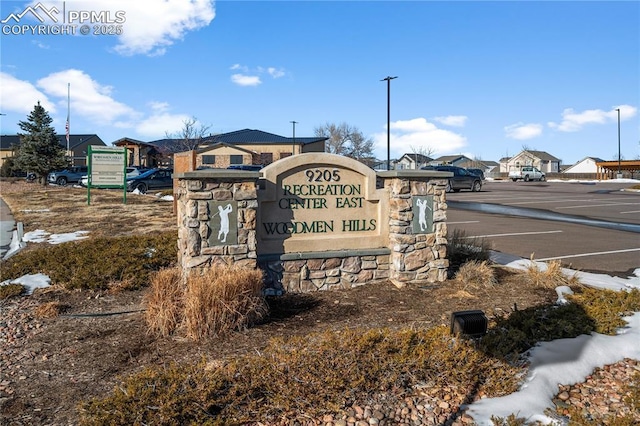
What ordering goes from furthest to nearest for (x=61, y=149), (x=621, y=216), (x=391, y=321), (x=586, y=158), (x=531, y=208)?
1. (x=586, y=158)
2. (x=61, y=149)
3. (x=531, y=208)
4. (x=621, y=216)
5. (x=391, y=321)

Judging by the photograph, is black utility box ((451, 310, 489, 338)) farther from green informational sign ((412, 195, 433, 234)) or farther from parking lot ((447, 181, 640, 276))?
parking lot ((447, 181, 640, 276))

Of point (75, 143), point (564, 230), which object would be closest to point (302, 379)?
point (564, 230)

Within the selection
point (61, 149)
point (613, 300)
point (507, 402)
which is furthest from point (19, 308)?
point (61, 149)

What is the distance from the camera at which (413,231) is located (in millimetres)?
6996

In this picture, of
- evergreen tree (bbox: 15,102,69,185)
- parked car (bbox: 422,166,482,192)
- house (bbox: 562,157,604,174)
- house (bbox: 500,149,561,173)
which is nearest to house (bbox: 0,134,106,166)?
evergreen tree (bbox: 15,102,69,185)

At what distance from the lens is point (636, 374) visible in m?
4.21

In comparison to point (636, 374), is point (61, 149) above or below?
above

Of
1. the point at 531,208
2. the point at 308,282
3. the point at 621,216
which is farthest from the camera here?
the point at 531,208

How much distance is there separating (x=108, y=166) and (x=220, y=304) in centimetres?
1632

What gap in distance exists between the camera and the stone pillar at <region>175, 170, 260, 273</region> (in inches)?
239

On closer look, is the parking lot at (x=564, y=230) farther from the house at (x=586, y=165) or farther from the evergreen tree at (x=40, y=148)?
the house at (x=586, y=165)

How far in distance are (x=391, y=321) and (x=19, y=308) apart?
13.6 ft

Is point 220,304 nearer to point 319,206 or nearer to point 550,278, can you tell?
point 319,206

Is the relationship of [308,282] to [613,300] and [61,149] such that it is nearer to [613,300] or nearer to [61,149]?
[613,300]
